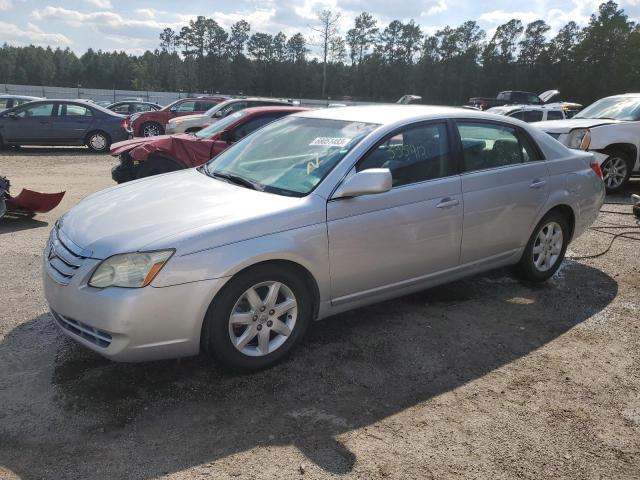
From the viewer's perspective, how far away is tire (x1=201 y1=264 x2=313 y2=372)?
3.15m

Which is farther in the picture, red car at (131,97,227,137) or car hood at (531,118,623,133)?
red car at (131,97,227,137)

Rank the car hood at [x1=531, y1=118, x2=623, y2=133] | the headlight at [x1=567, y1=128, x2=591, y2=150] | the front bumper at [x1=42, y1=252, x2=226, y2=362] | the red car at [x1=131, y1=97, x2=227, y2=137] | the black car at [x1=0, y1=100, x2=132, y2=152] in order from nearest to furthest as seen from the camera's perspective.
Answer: the front bumper at [x1=42, y1=252, x2=226, y2=362]
the headlight at [x1=567, y1=128, x2=591, y2=150]
the car hood at [x1=531, y1=118, x2=623, y2=133]
the black car at [x1=0, y1=100, x2=132, y2=152]
the red car at [x1=131, y1=97, x2=227, y2=137]

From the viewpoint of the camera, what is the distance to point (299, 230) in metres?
3.37

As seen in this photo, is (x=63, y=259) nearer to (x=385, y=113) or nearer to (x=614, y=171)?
(x=385, y=113)

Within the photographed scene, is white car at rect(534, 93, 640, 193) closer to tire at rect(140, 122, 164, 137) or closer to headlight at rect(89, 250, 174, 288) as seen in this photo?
headlight at rect(89, 250, 174, 288)

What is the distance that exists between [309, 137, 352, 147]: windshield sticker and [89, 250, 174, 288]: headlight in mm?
1483

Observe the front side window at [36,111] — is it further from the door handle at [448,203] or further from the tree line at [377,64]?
the tree line at [377,64]

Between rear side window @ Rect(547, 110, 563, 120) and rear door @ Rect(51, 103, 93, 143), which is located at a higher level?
rear side window @ Rect(547, 110, 563, 120)

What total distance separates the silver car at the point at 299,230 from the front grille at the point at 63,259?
0.01 metres

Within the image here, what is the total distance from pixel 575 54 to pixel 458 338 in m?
75.7

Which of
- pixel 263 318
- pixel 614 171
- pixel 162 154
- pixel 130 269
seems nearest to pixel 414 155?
pixel 263 318

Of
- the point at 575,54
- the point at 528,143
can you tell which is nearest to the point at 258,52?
the point at 575,54

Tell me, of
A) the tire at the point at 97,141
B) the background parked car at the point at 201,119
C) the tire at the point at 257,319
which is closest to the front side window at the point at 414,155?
the tire at the point at 257,319

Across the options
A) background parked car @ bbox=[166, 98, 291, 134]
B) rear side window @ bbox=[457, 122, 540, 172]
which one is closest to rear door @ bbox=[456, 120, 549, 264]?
rear side window @ bbox=[457, 122, 540, 172]
